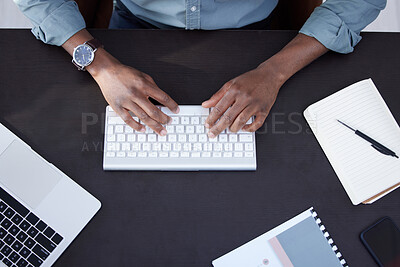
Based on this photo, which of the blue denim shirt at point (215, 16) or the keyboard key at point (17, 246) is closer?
the keyboard key at point (17, 246)

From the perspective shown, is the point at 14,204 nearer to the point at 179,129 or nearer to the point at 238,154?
the point at 179,129

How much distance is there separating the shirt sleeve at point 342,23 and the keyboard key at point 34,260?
80 cm

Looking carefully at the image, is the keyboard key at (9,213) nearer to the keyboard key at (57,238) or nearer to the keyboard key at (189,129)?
the keyboard key at (57,238)

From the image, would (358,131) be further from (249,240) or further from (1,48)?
(1,48)

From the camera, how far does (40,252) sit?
27.8 inches

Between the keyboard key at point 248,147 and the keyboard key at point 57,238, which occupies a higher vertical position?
the keyboard key at point 248,147

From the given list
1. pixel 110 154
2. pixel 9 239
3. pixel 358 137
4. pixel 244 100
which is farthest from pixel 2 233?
pixel 358 137

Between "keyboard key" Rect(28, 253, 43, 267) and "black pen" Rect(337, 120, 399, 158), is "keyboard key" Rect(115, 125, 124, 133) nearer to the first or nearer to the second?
"keyboard key" Rect(28, 253, 43, 267)

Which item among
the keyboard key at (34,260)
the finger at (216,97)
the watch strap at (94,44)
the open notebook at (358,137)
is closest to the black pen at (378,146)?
the open notebook at (358,137)

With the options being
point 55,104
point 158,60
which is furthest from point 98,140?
point 158,60

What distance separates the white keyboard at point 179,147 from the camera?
759 mm

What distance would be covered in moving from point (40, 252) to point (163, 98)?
414 mm

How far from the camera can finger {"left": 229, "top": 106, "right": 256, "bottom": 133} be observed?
78 centimetres

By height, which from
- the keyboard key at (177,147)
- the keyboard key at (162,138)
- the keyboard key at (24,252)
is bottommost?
the keyboard key at (24,252)
